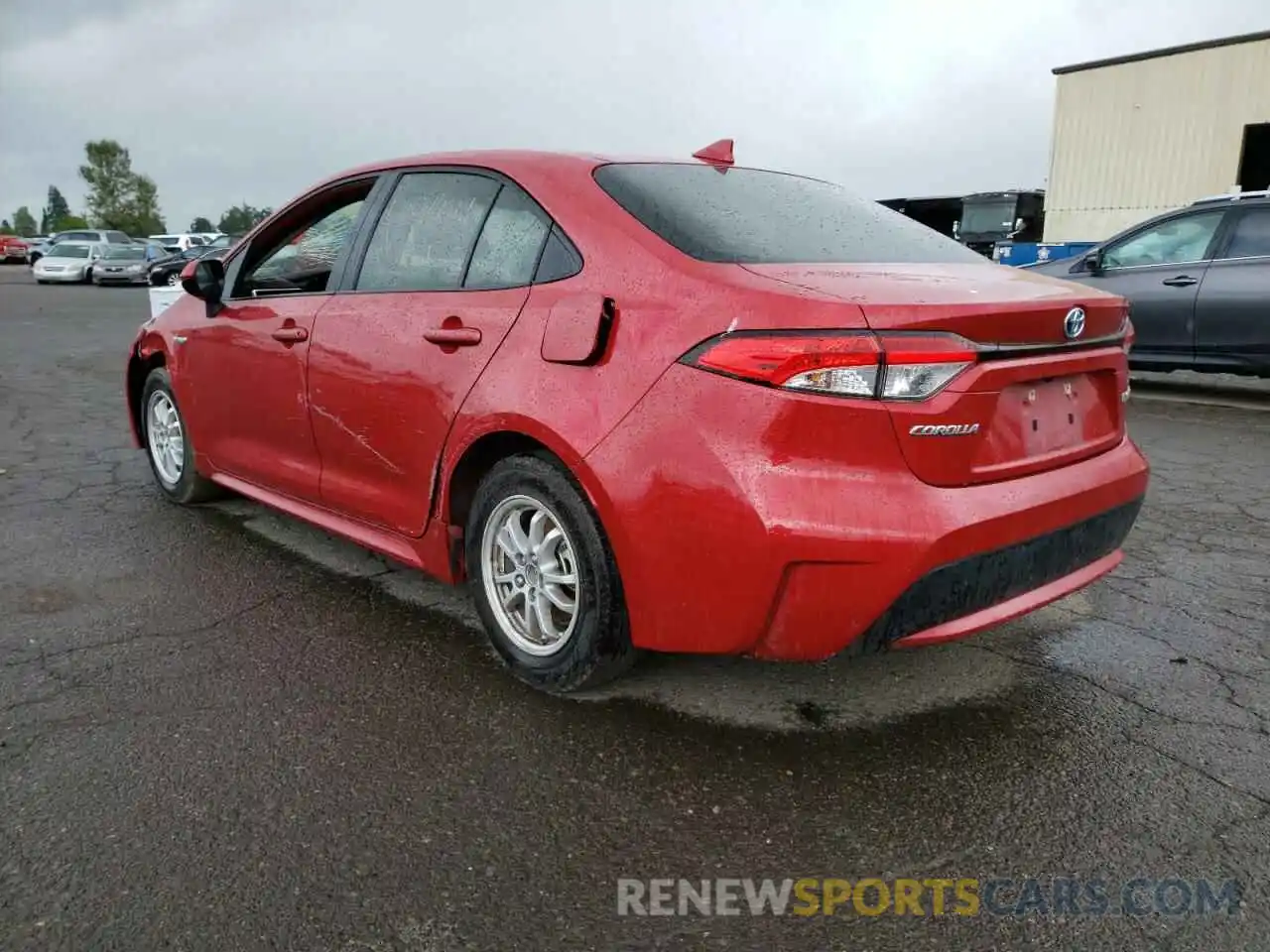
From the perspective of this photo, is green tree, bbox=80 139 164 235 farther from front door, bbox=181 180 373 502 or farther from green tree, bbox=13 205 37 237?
front door, bbox=181 180 373 502

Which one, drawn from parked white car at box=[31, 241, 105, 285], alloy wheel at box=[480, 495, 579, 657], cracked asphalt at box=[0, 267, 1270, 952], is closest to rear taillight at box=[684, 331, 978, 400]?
alloy wheel at box=[480, 495, 579, 657]

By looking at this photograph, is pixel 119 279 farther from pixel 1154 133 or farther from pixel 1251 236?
pixel 1251 236

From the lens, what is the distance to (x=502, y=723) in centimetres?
279

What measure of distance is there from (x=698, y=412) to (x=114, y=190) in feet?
367

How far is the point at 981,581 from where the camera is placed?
8.21ft

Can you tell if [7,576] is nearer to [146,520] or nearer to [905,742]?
[146,520]

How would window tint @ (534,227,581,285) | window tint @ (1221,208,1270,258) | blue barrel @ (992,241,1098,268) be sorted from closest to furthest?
1. window tint @ (534,227,581,285)
2. window tint @ (1221,208,1270,258)
3. blue barrel @ (992,241,1098,268)

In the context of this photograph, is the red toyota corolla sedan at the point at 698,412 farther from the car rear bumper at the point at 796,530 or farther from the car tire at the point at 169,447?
the car tire at the point at 169,447

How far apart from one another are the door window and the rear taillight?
2020 mm

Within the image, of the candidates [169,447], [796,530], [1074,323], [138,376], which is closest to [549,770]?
[796,530]

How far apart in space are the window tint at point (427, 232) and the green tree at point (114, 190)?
347 feet

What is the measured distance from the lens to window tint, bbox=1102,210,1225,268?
8.13 m

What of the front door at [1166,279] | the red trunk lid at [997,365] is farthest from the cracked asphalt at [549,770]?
the front door at [1166,279]

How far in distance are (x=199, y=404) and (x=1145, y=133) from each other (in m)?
23.2
